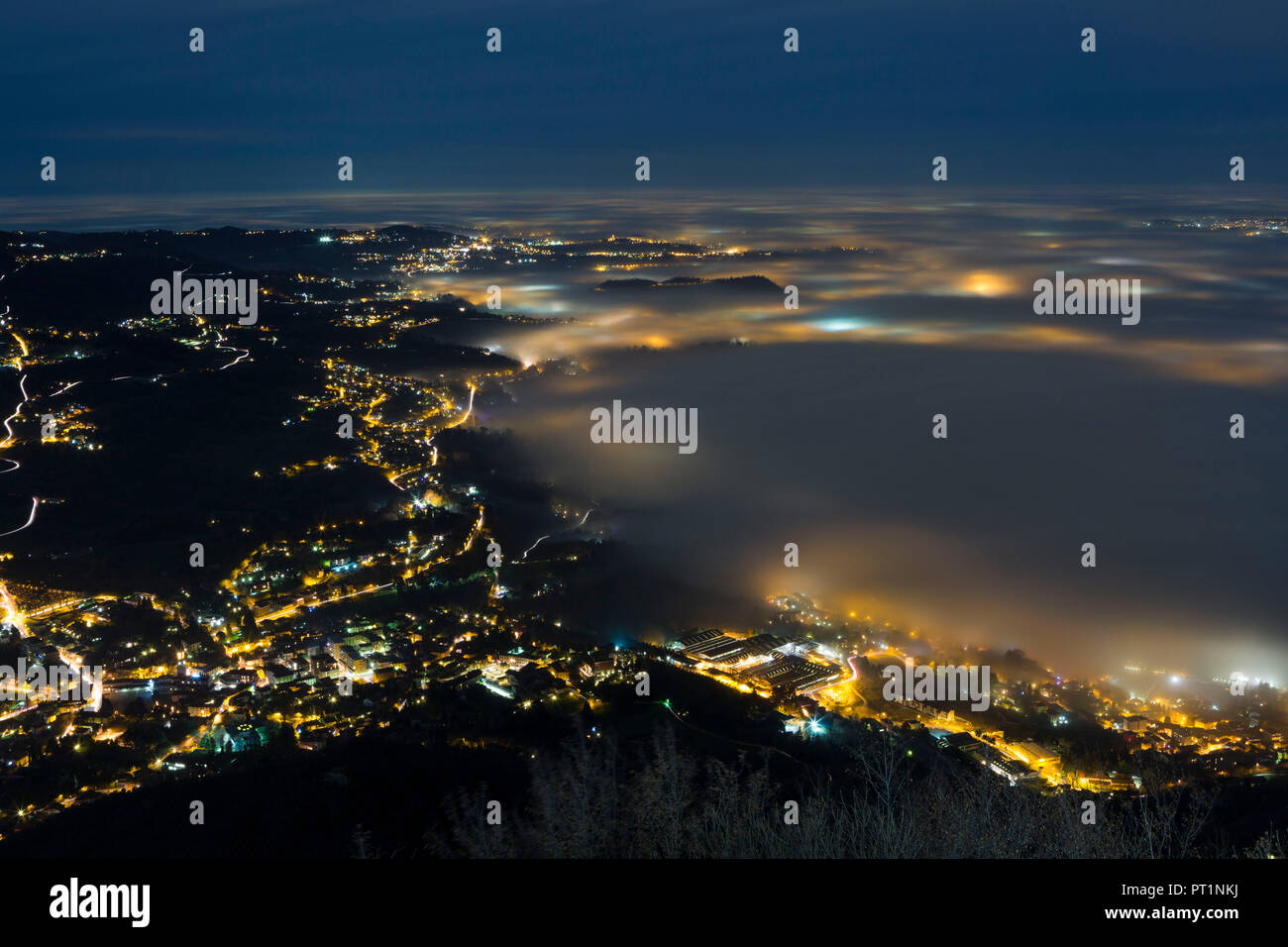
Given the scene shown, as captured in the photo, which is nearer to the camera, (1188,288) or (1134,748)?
(1134,748)

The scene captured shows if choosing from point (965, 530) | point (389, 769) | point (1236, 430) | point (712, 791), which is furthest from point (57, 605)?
point (1236, 430)

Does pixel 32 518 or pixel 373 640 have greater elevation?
pixel 32 518

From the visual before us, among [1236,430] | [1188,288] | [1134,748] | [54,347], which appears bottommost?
[1134,748]

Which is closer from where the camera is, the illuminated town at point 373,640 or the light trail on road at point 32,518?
the illuminated town at point 373,640

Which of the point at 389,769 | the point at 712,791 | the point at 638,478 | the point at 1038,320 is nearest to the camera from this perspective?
the point at 712,791

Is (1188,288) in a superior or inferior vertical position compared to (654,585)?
superior

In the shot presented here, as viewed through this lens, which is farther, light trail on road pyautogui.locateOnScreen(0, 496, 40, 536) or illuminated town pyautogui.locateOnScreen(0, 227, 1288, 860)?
light trail on road pyautogui.locateOnScreen(0, 496, 40, 536)

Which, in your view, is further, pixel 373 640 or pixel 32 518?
pixel 32 518
